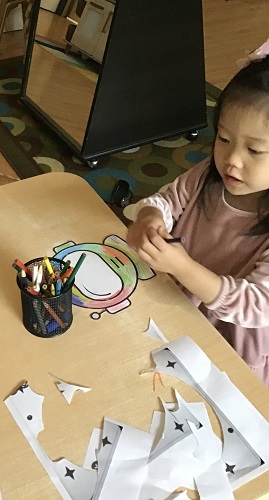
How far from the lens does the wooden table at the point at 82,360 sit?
70 cm

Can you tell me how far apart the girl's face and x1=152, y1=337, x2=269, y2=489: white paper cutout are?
0.28 m

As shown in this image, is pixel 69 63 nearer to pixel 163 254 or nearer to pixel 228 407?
pixel 163 254

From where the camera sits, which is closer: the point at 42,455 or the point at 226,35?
the point at 42,455

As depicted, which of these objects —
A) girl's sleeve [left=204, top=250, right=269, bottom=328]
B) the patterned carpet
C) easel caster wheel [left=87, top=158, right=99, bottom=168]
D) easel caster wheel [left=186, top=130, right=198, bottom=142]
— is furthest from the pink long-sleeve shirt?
easel caster wheel [left=186, top=130, right=198, bottom=142]

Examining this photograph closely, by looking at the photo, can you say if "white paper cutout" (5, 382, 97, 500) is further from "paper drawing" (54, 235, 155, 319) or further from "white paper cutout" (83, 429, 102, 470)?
"paper drawing" (54, 235, 155, 319)

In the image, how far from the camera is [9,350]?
0.81 metres

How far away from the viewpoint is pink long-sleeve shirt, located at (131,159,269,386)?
2.94 ft

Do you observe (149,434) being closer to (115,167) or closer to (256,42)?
(115,167)

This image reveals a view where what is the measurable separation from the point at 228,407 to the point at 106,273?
0.30 meters

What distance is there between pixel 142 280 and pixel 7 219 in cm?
26

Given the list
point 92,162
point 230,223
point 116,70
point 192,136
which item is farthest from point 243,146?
point 192,136

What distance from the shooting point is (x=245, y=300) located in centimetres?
89

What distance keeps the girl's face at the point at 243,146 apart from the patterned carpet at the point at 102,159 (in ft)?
3.73

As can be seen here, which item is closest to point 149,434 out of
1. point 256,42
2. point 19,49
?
point 19,49
